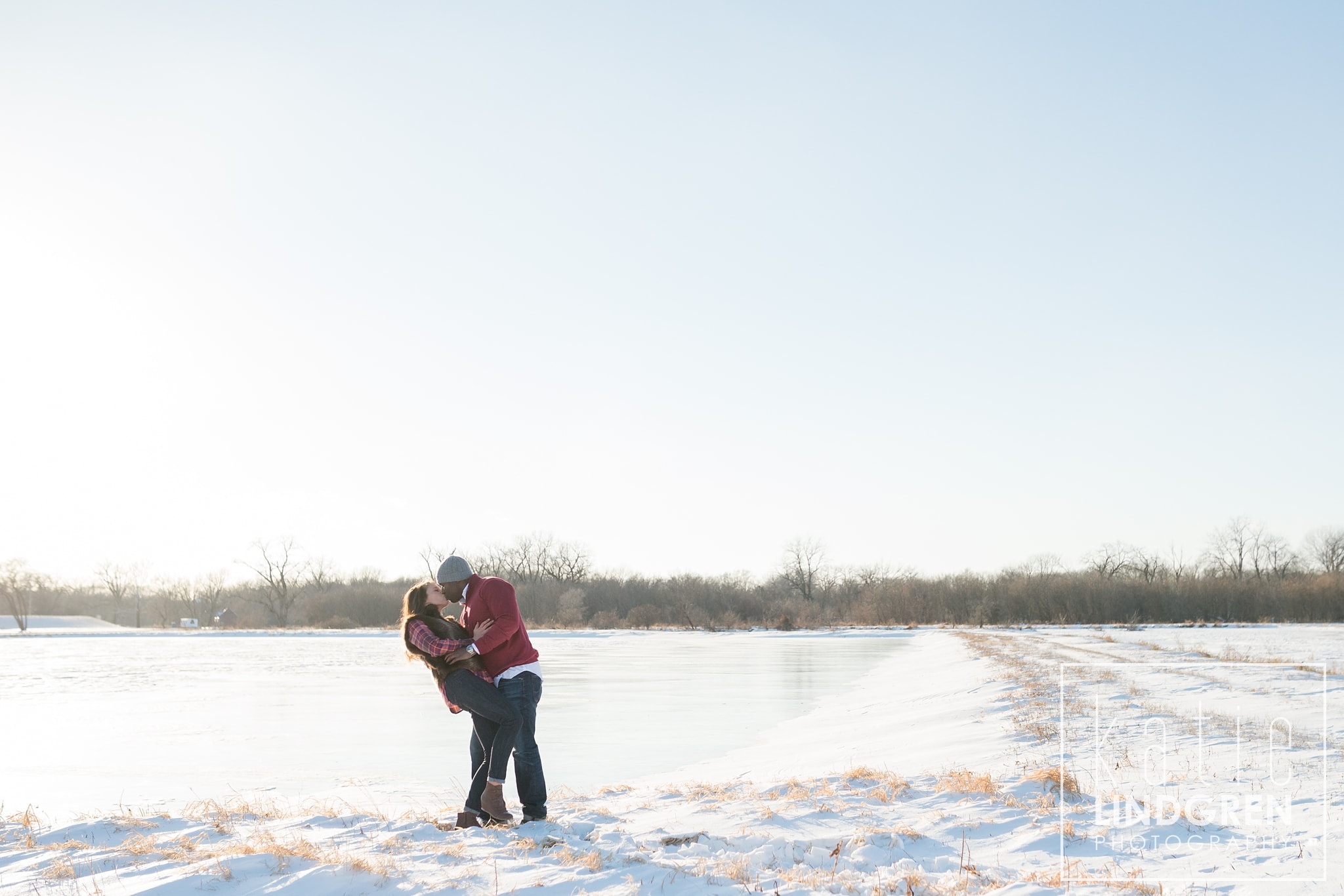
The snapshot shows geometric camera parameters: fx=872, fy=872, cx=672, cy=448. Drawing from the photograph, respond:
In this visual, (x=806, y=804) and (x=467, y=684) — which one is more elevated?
(x=467, y=684)

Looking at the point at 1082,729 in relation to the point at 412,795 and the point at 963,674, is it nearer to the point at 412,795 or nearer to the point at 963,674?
the point at 412,795

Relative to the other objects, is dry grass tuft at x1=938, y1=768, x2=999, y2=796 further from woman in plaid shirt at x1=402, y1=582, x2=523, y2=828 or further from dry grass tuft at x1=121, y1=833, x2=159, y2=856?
dry grass tuft at x1=121, y1=833, x2=159, y2=856

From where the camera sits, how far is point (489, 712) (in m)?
5.91

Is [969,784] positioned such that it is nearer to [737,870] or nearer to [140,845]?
[737,870]

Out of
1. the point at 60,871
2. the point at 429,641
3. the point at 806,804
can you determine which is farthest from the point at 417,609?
the point at 806,804

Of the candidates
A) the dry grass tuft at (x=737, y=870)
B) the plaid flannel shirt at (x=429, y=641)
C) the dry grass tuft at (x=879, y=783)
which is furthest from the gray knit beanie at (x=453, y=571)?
the dry grass tuft at (x=879, y=783)

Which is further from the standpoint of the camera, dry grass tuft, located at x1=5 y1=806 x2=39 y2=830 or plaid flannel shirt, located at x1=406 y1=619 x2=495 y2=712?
dry grass tuft, located at x1=5 y1=806 x2=39 y2=830

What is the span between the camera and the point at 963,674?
55.5 ft

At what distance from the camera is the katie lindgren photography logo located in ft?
14.6

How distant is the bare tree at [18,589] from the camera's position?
7788 cm

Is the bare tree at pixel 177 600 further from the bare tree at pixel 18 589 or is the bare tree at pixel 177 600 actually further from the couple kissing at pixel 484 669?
the couple kissing at pixel 484 669

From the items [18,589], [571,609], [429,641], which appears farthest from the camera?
[18,589]

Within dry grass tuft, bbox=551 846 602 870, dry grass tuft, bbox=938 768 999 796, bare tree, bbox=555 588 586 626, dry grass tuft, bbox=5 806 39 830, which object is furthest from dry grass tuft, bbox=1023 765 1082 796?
bare tree, bbox=555 588 586 626

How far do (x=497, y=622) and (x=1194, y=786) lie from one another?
4958 mm
